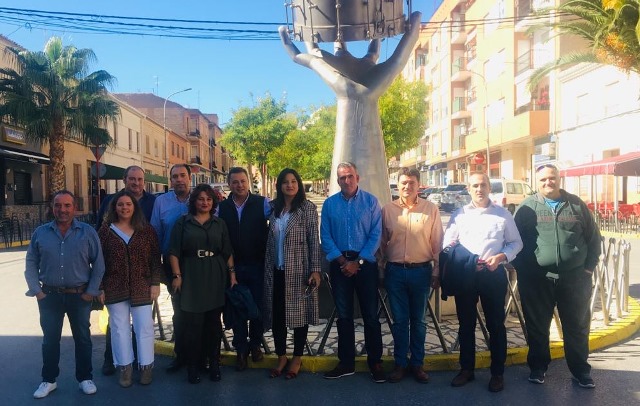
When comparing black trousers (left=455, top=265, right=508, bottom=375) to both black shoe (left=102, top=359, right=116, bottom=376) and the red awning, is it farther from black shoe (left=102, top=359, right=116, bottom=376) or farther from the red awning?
the red awning

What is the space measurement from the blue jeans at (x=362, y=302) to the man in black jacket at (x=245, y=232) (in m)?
0.73

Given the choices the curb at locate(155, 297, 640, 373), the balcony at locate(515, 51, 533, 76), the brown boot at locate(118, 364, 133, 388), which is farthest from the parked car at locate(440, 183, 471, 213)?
the brown boot at locate(118, 364, 133, 388)

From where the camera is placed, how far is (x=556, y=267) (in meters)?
4.32

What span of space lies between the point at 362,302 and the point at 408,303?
0.40 m

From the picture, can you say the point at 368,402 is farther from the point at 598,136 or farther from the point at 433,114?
the point at 433,114

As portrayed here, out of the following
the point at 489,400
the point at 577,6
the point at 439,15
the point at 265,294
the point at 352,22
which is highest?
the point at 439,15

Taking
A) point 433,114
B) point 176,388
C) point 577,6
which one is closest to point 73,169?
point 577,6

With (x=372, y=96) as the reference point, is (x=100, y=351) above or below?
below

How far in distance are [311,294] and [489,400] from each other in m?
1.67

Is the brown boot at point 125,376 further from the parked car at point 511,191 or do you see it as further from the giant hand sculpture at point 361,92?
the parked car at point 511,191

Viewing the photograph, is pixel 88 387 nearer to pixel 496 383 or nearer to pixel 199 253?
pixel 199 253

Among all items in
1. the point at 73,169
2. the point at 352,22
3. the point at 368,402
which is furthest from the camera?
the point at 73,169

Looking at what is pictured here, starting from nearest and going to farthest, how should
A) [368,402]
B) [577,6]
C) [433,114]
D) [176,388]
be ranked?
[368,402]
[176,388]
[577,6]
[433,114]

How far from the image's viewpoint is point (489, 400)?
13.8 ft
